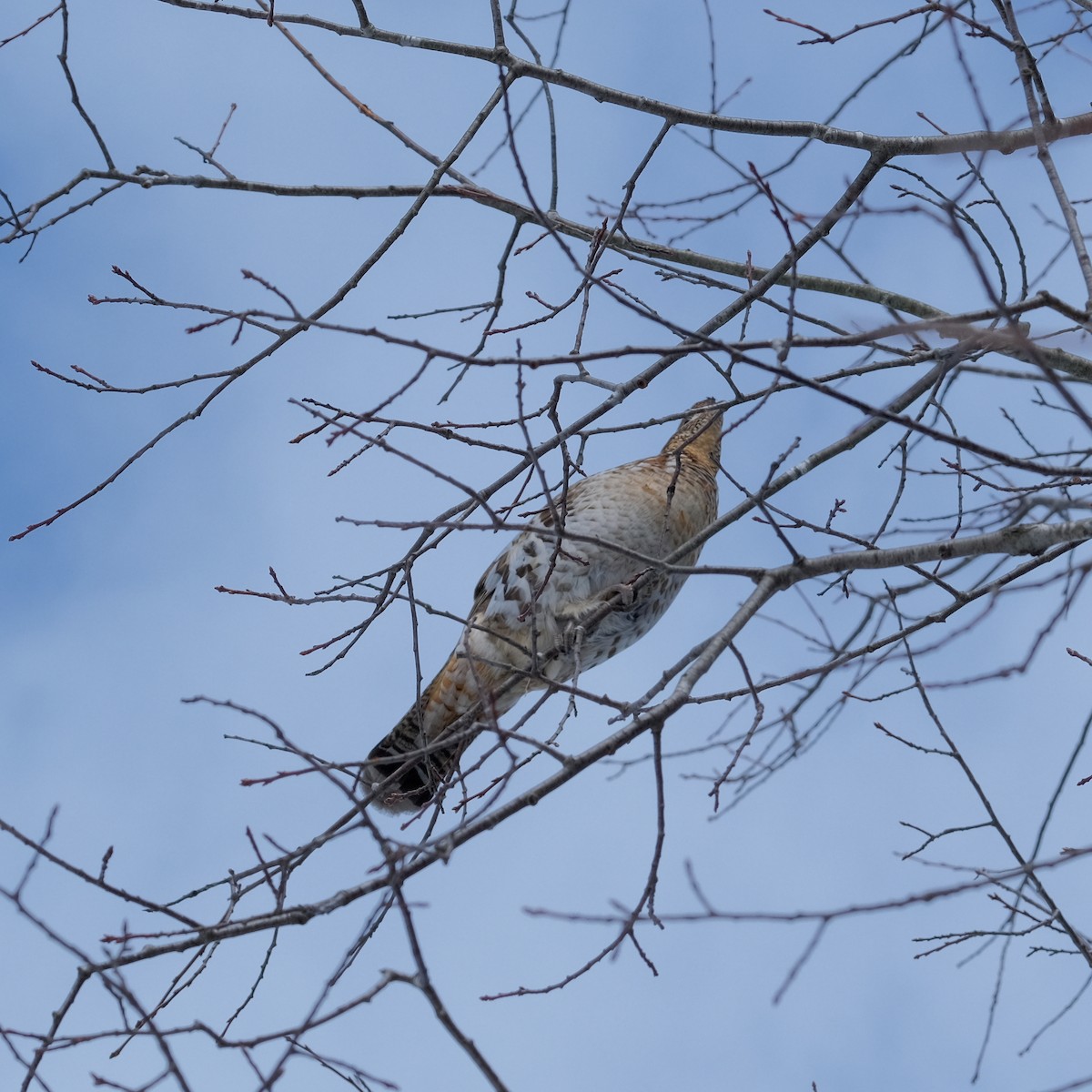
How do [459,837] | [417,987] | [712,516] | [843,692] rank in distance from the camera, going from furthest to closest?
1. [712,516]
2. [843,692]
3. [459,837]
4. [417,987]

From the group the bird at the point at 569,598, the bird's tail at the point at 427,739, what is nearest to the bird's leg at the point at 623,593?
the bird at the point at 569,598

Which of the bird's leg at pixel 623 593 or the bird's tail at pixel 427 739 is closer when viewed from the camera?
the bird's leg at pixel 623 593

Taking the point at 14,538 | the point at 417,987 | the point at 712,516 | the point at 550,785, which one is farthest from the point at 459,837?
the point at 712,516

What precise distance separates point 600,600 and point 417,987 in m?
2.99

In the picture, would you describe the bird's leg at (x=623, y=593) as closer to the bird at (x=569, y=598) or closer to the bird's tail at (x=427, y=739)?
the bird at (x=569, y=598)

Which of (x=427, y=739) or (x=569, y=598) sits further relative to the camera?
(x=569, y=598)

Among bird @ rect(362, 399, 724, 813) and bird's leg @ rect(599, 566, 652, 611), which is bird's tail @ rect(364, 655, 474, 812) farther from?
bird's leg @ rect(599, 566, 652, 611)

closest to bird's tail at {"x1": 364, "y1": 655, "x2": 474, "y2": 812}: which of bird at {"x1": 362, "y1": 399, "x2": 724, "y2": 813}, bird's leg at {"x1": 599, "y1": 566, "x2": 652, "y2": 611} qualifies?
bird at {"x1": 362, "y1": 399, "x2": 724, "y2": 813}

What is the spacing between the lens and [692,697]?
314 cm

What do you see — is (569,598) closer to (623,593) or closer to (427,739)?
(623,593)

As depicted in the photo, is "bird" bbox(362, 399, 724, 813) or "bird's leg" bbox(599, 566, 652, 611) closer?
"bird's leg" bbox(599, 566, 652, 611)

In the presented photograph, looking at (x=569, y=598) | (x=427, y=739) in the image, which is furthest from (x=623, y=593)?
(x=427, y=739)

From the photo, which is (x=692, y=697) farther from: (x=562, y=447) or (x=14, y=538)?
(x=14, y=538)

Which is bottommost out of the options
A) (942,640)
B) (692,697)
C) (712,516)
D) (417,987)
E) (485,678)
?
(417,987)
